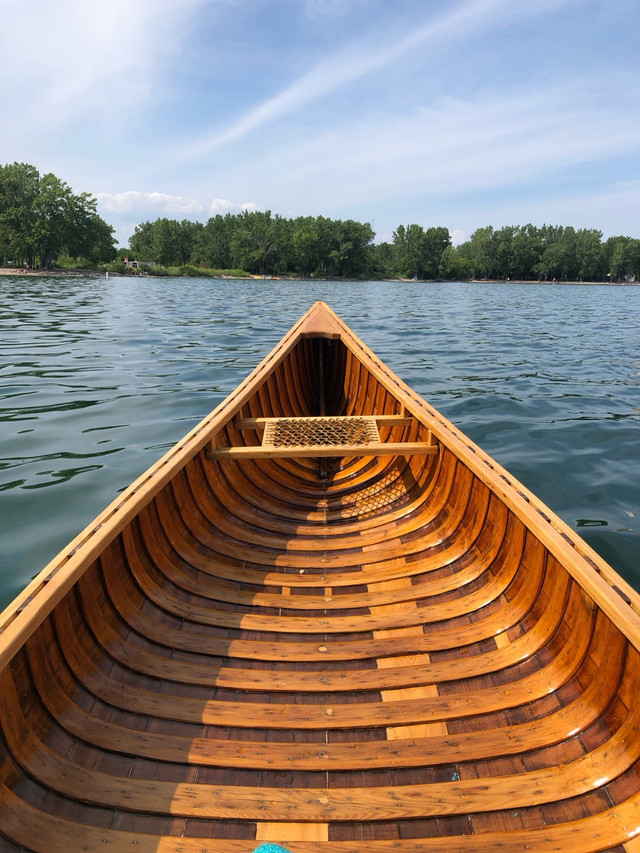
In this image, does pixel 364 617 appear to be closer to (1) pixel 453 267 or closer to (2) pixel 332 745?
(2) pixel 332 745

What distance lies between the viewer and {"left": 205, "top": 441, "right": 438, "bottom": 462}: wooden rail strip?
3805 millimetres

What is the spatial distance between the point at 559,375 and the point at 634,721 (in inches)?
383

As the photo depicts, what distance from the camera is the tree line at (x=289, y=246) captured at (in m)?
57.7

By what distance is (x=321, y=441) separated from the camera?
4.23 metres

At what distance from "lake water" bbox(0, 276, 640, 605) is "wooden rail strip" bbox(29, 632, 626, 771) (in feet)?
5.45

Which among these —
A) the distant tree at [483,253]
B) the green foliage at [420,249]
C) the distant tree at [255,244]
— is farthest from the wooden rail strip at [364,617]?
the distant tree at [483,253]

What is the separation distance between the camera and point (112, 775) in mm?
1868

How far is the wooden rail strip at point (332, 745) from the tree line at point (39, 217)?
2569 inches

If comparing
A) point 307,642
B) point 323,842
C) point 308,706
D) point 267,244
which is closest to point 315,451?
point 307,642

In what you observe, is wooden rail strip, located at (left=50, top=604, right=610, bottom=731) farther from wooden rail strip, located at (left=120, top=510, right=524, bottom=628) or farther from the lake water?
the lake water

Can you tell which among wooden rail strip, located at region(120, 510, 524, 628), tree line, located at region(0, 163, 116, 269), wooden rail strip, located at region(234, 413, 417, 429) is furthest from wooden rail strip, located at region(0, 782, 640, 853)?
tree line, located at region(0, 163, 116, 269)

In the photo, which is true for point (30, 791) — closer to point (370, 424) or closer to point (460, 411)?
point (370, 424)

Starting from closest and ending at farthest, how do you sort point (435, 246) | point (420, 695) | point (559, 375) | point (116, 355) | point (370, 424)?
point (420, 695), point (370, 424), point (559, 375), point (116, 355), point (435, 246)

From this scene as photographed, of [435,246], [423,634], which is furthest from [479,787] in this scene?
[435,246]
